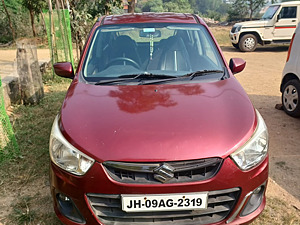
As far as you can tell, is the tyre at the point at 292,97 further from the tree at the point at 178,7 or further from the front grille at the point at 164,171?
the tree at the point at 178,7

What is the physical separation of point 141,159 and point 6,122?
2267mm

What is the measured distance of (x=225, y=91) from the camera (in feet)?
7.97

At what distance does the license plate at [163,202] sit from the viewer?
5.83ft

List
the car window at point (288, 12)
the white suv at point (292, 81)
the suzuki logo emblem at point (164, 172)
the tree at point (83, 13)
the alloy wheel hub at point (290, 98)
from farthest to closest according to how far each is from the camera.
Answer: the car window at point (288, 12) → the tree at point (83, 13) → the alloy wheel hub at point (290, 98) → the white suv at point (292, 81) → the suzuki logo emblem at point (164, 172)

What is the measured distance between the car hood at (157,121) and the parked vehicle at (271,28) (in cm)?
1105

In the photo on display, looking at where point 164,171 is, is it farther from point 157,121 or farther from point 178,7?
point 178,7

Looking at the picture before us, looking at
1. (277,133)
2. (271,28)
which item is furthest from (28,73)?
(271,28)

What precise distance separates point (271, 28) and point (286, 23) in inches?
23.6

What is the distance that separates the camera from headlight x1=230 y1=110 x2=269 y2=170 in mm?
1861

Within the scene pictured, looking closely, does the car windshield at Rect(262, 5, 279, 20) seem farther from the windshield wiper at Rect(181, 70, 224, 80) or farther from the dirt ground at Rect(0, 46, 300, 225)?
the windshield wiper at Rect(181, 70, 224, 80)

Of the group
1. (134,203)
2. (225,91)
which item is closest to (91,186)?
(134,203)

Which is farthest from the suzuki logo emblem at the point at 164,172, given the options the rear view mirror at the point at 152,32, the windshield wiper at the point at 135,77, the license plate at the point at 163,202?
the rear view mirror at the point at 152,32

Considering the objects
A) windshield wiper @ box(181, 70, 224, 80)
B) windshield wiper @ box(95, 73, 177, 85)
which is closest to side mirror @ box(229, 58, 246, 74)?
windshield wiper @ box(181, 70, 224, 80)

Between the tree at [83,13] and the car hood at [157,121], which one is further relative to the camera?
the tree at [83,13]
